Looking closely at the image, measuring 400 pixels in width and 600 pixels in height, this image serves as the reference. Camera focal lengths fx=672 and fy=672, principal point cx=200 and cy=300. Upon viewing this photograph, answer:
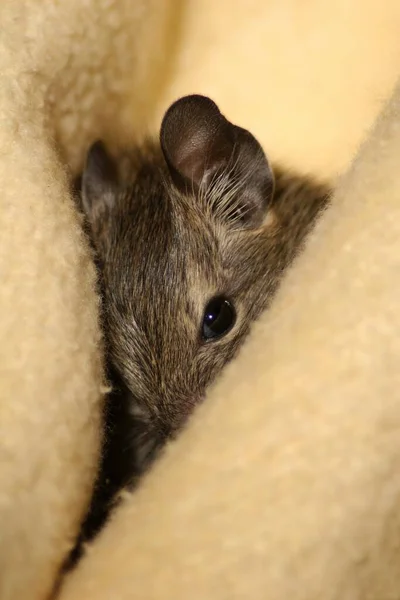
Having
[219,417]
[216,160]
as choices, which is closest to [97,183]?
[216,160]

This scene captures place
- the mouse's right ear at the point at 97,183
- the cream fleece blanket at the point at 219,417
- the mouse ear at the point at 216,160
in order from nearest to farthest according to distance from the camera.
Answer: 1. the cream fleece blanket at the point at 219,417
2. the mouse ear at the point at 216,160
3. the mouse's right ear at the point at 97,183

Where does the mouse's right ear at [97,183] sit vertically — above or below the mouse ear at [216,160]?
below

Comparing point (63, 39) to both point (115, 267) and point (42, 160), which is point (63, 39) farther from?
point (115, 267)

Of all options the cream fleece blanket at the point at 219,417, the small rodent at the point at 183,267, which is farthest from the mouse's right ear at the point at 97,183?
the cream fleece blanket at the point at 219,417

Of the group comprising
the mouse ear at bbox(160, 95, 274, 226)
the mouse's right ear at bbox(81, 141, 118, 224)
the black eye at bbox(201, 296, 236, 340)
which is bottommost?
the black eye at bbox(201, 296, 236, 340)

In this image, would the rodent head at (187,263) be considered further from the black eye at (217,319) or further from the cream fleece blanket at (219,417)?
the cream fleece blanket at (219,417)

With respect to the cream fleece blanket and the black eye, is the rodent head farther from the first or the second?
the cream fleece blanket

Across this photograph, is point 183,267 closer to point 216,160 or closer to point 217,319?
point 217,319

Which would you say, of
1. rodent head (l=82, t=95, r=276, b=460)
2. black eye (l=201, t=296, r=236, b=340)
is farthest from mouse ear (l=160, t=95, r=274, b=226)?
black eye (l=201, t=296, r=236, b=340)
